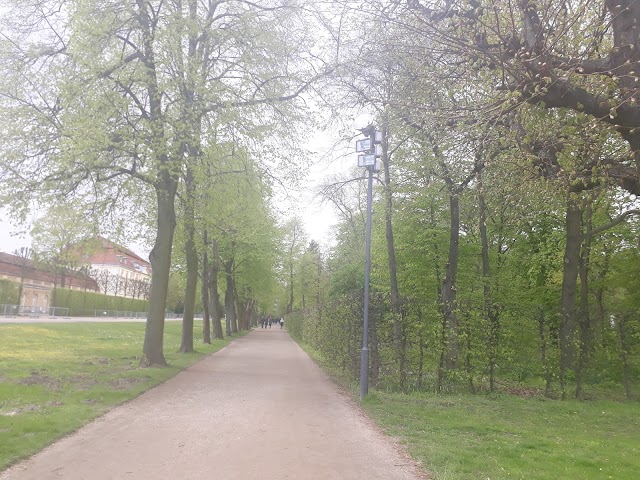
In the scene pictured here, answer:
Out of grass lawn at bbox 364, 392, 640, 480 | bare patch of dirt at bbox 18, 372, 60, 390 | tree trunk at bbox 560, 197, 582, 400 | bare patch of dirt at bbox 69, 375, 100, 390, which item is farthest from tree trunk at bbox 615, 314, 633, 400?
bare patch of dirt at bbox 18, 372, 60, 390

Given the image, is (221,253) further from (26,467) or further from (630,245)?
(26,467)

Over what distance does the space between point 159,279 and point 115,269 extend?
94.3 m

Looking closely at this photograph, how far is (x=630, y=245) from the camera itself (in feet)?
64.2

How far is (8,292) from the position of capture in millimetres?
44969

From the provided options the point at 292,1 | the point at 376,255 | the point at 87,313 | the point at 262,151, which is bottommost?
the point at 87,313

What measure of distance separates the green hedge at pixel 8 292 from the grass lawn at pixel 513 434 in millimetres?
42431

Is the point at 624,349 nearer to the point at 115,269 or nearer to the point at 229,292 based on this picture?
the point at 229,292

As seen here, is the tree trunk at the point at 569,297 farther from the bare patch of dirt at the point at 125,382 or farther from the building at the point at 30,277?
the building at the point at 30,277

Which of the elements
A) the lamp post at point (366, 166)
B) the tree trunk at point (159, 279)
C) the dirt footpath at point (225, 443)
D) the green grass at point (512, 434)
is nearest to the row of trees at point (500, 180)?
the lamp post at point (366, 166)

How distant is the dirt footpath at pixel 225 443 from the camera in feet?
18.2

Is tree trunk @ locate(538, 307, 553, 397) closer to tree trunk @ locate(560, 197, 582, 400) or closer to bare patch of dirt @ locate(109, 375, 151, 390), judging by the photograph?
tree trunk @ locate(560, 197, 582, 400)

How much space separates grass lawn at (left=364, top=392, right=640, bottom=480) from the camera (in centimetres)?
596

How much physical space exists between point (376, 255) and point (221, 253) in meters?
11.0

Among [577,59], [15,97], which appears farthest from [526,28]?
[15,97]
